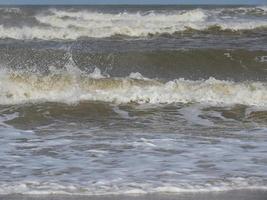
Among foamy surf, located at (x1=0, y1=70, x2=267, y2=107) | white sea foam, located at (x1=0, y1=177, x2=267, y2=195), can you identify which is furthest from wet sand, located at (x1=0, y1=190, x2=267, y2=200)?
foamy surf, located at (x1=0, y1=70, x2=267, y2=107)

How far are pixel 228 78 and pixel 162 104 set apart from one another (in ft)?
13.8

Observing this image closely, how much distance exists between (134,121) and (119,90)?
2586 millimetres

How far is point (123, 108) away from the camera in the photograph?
9.59 meters

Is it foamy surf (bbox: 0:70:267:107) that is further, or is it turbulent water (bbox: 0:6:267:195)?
foamy surf (bbox: 0:70:267:107)

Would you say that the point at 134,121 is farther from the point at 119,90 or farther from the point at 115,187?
the point at 115,187

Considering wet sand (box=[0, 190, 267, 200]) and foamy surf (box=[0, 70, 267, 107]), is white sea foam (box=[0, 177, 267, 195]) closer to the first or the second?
Answer: wet sand (box=[0, 190, 267, 200])

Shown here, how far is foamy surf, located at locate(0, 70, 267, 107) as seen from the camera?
1026cm

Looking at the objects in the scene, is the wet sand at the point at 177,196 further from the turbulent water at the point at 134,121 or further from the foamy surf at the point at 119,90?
the foamy surf at the point at 119,90

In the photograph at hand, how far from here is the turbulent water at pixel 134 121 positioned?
536 centimetres

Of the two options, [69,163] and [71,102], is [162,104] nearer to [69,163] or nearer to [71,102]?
[71,102]

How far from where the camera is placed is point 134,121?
8.41 meters

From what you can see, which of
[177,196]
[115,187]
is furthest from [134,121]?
[177,196]

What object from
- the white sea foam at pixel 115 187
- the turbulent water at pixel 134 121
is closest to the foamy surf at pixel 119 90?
the turbulent water at pixel 134 121

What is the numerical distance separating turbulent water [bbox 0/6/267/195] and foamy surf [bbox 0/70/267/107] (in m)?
0.02
